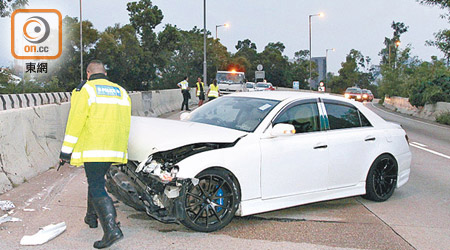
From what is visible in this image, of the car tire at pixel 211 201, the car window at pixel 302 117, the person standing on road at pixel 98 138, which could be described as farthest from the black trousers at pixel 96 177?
the car window at pixel 302 117

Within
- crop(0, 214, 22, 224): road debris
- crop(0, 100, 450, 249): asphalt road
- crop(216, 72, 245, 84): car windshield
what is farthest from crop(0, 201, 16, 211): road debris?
crop(216, 72, 245, 84): car windshield

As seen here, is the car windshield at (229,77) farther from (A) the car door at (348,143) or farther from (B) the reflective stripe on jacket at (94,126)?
(B) the reflective stripe on jacket at (94,126)

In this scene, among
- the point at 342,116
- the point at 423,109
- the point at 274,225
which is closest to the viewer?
the point at 274,225

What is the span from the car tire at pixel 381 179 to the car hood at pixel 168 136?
2.09 m

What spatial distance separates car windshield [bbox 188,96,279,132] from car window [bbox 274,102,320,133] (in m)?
0.19

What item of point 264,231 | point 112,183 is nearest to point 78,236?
point 112,183

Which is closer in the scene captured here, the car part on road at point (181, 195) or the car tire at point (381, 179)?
the car part on road at point (181, 195)

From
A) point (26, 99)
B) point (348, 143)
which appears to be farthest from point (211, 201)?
point (26, 99)

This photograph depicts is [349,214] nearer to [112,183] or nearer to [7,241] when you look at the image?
[112,183]

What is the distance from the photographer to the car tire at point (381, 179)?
6.88m

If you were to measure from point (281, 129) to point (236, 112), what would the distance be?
94 centimetres

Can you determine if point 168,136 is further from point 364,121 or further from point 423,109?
point 423,109

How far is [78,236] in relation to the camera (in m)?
5.21

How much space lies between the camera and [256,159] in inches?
223
